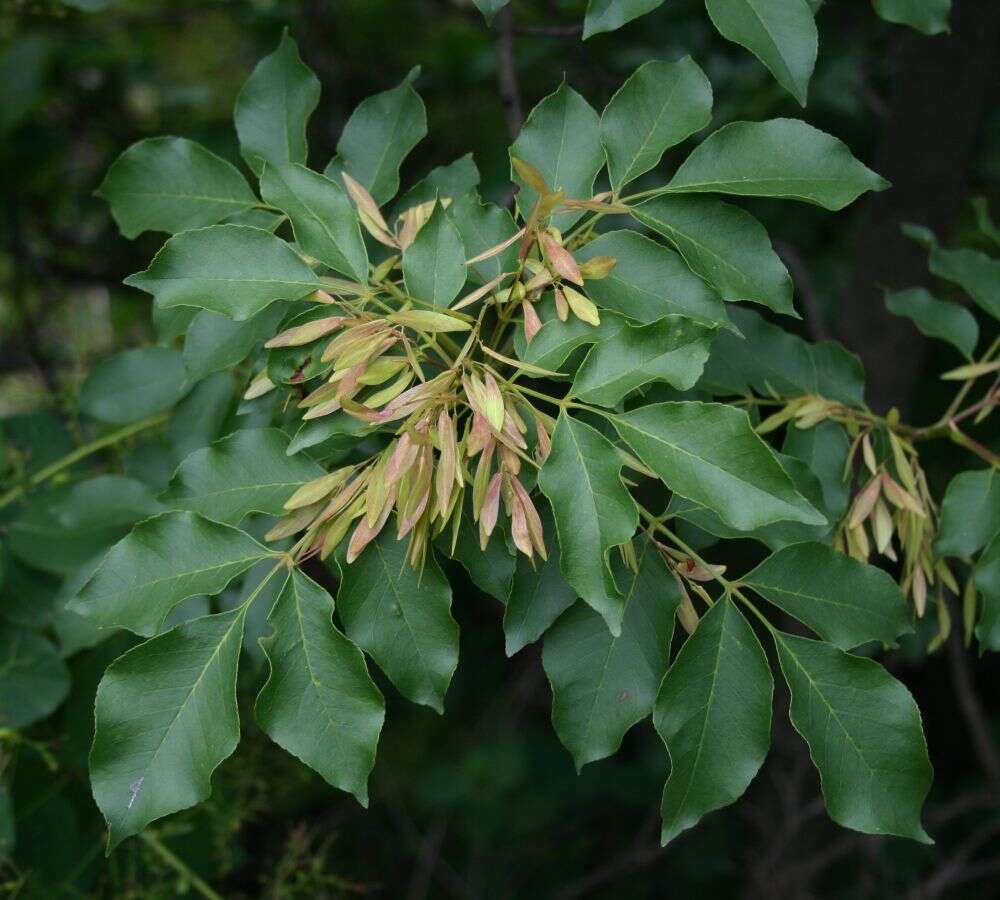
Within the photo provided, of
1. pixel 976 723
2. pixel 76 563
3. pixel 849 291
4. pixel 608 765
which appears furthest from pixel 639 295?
pixel 608 765

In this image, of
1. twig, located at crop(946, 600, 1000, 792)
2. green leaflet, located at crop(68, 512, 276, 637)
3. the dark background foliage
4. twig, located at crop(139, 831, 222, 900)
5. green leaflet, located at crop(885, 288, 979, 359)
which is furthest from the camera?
twig, located at crop(946, 600, 1000, 792)

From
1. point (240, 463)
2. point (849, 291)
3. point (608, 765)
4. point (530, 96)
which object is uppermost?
point (240, 463)

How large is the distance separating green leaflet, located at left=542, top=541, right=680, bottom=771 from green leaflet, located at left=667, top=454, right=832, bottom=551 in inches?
2.4

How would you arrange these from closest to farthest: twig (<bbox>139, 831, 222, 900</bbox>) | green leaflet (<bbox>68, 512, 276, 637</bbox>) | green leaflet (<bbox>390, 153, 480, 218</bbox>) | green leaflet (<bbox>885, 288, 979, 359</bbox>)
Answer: green leaflet (<bbox>68, 512, 276, 637</bbox>)
green leaflet (<bbox>390, 153, 480, 218</bbox>)
green leaflet (<bbox>885, 288, 979, 359</bbox>)
twig (<bbox>139, 831, 222, 900</bbox>)

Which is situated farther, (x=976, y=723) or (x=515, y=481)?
(x=976, y=723)

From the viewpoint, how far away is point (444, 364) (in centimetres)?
92

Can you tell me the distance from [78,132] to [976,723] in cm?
231

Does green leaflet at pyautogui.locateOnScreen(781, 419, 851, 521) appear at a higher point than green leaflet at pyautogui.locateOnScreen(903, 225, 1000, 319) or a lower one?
lower

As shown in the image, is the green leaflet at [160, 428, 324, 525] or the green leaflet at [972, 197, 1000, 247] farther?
the green leaflet at [972, 197, 1000, 247]

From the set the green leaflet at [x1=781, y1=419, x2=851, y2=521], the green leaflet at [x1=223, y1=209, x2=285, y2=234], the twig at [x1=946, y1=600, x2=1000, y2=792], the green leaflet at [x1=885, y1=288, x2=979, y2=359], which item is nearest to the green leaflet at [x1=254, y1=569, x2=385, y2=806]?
the green leaflet at [x1=223, y1=209, x2=285, y2=234]

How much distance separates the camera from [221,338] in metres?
1.02

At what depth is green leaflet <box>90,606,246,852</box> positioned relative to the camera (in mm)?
810

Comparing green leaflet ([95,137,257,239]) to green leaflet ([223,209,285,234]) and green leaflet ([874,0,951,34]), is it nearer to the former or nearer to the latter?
green leaflet ([223,209,285,234])

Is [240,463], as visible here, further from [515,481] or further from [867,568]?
[867,568]
